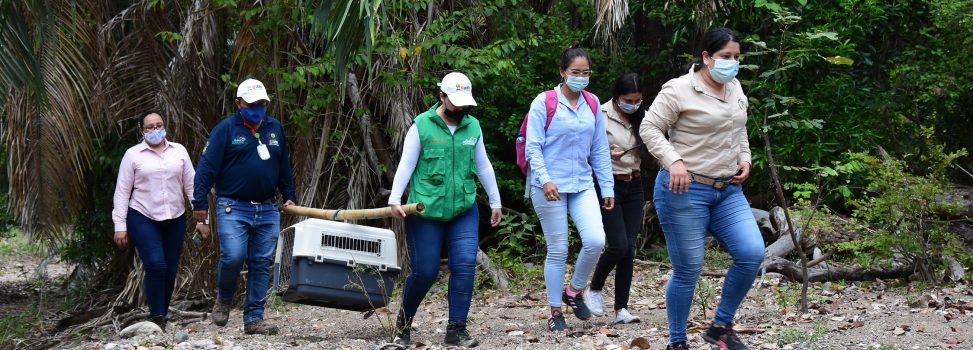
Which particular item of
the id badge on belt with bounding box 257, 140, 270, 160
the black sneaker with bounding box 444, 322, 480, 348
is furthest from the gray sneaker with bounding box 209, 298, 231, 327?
the black sneaker with bounding box 444, 322, 480, 348

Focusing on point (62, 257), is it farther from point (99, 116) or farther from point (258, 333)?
point (258, 333)

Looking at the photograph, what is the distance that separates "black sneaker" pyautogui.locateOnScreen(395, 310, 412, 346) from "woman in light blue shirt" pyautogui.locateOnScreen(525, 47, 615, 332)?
0.88 metres

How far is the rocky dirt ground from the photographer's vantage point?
6.38 metres

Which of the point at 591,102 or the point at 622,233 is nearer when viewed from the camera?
the point at 591,102

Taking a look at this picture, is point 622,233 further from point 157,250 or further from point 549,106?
point 157,250

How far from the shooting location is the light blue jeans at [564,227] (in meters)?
6.59

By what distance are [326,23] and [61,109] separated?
13.5 ft

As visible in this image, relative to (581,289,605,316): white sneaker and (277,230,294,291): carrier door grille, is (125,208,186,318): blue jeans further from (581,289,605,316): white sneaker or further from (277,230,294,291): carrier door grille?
(581,289,605,316): white sneaker

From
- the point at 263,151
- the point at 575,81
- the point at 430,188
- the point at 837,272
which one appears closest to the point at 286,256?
the point at 263,151

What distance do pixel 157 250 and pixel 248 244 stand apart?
71 centimetres

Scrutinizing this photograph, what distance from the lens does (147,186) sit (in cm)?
768

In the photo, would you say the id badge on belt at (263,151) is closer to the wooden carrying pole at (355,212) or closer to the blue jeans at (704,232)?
the wooden carrying pole at (355,212)

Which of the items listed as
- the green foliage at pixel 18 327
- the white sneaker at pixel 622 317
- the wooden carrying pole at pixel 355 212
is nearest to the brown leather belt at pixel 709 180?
the wooden carrying pole at pixel 355 212

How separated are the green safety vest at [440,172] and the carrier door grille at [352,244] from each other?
590 mm
